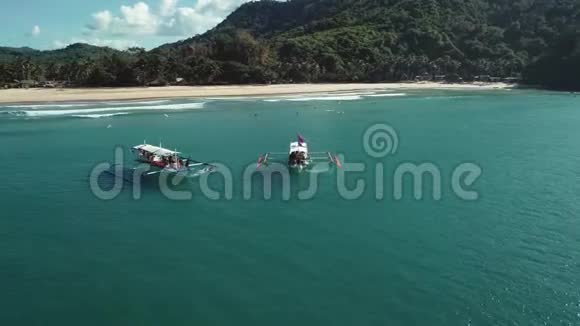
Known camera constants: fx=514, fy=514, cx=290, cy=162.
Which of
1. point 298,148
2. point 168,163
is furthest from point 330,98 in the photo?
point 168,163

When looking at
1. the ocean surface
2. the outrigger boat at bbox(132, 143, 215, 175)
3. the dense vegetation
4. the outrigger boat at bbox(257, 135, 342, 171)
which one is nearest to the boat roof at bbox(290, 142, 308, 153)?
the outrigger boat at bbox(257, 135, 342, 171)

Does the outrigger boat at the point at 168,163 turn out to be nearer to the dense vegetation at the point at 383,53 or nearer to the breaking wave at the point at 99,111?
the breaking wave at the point at 99,111

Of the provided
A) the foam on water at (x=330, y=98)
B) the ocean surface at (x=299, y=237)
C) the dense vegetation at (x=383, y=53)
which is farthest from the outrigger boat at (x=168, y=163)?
the dense vegetation at (x=383, y=53)

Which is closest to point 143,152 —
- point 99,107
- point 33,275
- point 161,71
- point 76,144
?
point 76,144

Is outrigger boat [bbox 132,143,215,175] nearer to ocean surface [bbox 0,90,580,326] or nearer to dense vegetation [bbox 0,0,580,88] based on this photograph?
ocean surface [bbox 0,90,580,326]

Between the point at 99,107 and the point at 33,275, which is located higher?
the point at 99,107

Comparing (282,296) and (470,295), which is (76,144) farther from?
(470,295)
